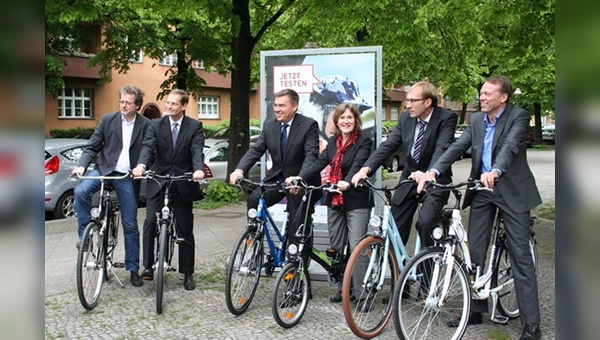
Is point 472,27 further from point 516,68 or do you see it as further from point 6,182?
point 6,182

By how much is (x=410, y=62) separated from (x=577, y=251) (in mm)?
21948

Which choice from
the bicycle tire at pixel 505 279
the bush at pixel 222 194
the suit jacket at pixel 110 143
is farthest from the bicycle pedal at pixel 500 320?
the bush at pixel 222 194

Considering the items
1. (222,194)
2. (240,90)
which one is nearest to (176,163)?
(222,194)

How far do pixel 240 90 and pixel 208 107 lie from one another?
3104cm

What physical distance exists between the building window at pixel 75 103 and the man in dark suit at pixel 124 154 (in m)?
29.2

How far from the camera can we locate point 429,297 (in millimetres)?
4488

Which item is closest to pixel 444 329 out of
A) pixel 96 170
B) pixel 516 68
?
pixel 96 170

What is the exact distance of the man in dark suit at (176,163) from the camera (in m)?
6.13

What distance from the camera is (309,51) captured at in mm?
7340

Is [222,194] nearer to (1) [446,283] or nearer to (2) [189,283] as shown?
(2) [189,283]

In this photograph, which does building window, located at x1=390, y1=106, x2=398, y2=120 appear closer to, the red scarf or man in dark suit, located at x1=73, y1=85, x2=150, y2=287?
man in dark suit, located at x1=73, y1=85, x2=150, y2=287

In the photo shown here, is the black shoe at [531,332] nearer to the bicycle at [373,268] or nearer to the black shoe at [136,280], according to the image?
the bicycle at [373,268]

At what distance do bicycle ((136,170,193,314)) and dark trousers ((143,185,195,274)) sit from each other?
61mm

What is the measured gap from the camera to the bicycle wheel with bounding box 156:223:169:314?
17.7 ft
